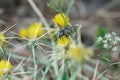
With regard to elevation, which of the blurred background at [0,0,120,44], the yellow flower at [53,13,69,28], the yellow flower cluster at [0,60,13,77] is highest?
the blurred background at [0,0,120,44]

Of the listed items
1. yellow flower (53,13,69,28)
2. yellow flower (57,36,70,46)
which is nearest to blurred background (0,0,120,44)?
yellow flower (53,13,69,28)

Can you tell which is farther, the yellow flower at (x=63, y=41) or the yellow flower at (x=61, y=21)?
the yellow flower at (x=61, y=21)

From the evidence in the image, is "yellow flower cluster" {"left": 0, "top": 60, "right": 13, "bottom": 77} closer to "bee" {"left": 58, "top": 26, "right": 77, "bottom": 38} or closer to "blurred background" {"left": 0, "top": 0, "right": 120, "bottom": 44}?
"bee" {"left": 58, "top": 26, "right": 77, "bottom": 38}

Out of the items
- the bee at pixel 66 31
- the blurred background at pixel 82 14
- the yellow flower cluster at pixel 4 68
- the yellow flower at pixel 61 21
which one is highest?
the blurred background at pixel 82 14

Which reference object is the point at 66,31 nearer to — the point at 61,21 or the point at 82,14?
the point at 61,21

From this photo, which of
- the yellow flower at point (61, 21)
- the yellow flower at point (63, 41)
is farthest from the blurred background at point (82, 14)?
the yellow flower at point (63, 41)

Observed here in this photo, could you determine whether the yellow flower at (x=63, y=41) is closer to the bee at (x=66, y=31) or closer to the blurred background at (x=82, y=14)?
the bee at (x=66, y=31)

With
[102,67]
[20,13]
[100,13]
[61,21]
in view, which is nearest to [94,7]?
[100,13]

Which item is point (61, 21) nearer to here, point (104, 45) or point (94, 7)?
point (104, 45)

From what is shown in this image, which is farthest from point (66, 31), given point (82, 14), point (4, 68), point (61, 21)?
point (82, 14)

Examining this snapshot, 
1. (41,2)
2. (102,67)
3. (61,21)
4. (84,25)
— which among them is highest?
(41,2)

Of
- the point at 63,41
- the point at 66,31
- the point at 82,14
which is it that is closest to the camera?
the point at 63,41
